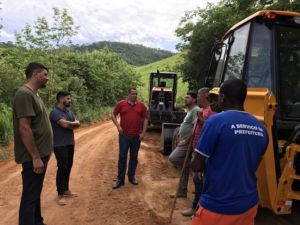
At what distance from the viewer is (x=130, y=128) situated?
8070 millimetres

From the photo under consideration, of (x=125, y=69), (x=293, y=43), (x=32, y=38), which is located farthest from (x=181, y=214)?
(x=125, y=69)

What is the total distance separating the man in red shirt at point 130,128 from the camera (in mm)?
8055

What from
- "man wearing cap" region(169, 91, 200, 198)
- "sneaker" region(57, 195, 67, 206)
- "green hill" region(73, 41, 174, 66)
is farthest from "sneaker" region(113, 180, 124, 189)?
"green hill" region(73, 41, 174, 66)

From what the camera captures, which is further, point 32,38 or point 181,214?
point 32,38

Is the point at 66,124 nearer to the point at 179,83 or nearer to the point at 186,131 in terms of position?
the point at 186,131

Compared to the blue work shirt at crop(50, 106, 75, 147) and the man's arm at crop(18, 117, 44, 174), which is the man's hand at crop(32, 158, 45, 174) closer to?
the man's arm at crop(18, 117, 44, 174)

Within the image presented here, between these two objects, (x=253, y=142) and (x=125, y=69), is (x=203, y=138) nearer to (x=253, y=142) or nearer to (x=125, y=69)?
(x=253, y=142)

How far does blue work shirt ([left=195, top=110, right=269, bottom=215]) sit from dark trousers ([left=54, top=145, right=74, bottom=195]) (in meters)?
4.16

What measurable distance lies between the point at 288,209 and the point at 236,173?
7.84 ft

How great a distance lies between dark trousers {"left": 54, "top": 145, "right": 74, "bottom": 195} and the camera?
6883 millimetres

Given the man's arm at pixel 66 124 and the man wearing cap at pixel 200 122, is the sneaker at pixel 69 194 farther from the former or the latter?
the man wearing cap at pixel 200 122

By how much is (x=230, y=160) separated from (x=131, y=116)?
509 centimetres

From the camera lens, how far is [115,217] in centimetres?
627

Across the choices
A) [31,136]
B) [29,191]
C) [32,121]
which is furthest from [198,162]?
[29,191]
